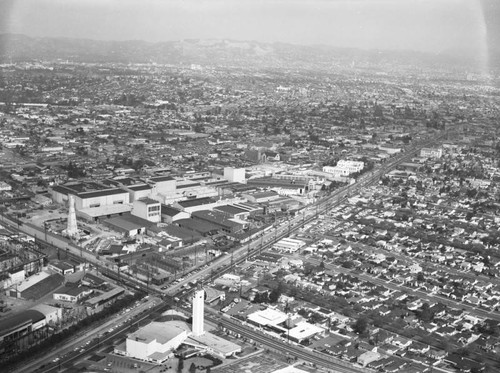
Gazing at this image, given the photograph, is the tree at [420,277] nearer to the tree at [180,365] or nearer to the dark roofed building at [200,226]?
the dark roofed building at [200,226]

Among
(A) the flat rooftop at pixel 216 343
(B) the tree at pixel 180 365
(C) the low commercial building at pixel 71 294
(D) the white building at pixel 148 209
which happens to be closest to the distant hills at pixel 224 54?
(D) the white building at pixel 148 209

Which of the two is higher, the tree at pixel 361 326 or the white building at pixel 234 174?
the white building at pixel 234 174

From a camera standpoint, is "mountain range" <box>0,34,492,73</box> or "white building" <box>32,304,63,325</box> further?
"mountain range" <box>0,34,492,73</box>

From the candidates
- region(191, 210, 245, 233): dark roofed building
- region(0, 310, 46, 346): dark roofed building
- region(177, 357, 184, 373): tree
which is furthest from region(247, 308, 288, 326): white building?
region(191, 210, 245, 233): dark roofed building

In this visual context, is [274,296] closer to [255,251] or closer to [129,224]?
[255,251]

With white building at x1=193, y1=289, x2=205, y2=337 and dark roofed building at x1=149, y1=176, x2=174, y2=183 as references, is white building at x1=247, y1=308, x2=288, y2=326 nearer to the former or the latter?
white building at x1=193, y1=289, x2=205, y2=337

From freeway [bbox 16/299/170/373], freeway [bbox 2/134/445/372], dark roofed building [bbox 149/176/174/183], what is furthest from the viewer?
dark roofed building [bbox 149/176/174/183]

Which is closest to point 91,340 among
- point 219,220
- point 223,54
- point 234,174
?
point 219,220

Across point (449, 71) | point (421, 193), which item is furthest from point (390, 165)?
point (449, 71)
